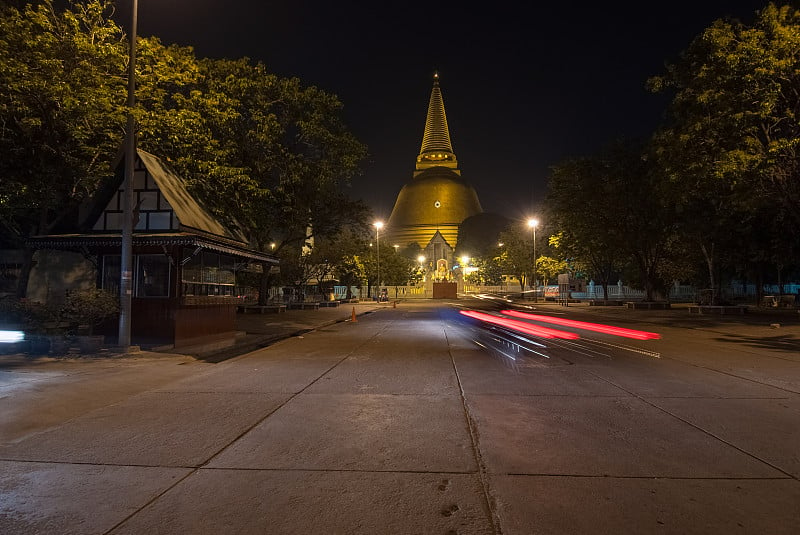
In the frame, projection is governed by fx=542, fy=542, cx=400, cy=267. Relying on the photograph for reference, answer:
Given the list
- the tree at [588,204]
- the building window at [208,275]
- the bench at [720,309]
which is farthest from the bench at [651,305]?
the building window at [208,275]

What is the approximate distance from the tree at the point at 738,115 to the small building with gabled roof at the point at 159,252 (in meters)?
19.5

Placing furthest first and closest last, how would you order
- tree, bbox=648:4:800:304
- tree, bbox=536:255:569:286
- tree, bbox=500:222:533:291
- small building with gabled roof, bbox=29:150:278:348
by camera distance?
tree, bbox=500:222:533:291 → tree, bbox=536:255:569:286 → tree, bbox=648:4:800:304 → small building with gabled roof, bbox=29:150:278:348

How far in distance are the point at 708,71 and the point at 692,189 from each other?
18.1 feet

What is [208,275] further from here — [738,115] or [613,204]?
[613,204]

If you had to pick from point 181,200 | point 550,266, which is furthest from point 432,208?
point 181,200

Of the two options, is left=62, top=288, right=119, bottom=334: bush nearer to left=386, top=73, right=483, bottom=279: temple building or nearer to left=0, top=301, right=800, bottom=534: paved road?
left=0, top=301, right=800, bottom=534: paved road

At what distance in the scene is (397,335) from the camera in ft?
64.3

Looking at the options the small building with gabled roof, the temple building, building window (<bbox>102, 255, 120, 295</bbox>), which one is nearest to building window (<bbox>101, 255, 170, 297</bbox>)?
the small building with gabled roof

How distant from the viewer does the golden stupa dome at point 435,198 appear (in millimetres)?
115812

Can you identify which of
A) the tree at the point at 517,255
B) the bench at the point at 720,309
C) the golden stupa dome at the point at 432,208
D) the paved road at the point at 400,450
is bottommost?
the paved road at the point at 400,450

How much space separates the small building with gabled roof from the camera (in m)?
15.0

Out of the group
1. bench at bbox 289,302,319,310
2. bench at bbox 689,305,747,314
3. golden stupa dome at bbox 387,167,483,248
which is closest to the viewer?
bench at bbox 689,305,747,314

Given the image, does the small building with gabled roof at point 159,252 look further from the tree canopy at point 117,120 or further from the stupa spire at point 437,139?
the stupa spire at point 437,139

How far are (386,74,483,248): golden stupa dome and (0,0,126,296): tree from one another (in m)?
97.9
